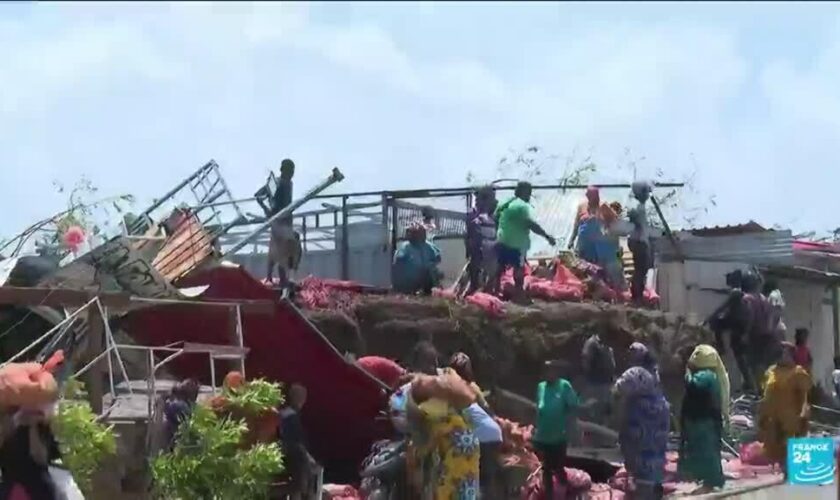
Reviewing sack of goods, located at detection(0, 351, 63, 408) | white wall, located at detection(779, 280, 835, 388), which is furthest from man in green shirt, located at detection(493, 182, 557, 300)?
sack of goods, located at detection(0, 351, 63, 408)

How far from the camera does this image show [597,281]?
1588cm

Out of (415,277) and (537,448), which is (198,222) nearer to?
(415,277)

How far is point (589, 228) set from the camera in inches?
621

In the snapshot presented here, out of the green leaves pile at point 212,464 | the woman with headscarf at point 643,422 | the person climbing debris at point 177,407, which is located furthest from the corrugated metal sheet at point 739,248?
the green leaves pile at point 212,464

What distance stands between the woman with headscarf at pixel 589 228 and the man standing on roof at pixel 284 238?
3.87 metres

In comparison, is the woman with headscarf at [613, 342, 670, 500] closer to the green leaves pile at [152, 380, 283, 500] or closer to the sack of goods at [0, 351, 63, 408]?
the green leaves pile at [152, 380, 283, 500]

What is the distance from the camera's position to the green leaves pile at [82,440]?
8.18 meters

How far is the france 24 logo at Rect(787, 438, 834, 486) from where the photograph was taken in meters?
11.6

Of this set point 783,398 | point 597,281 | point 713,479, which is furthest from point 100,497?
point 597,281

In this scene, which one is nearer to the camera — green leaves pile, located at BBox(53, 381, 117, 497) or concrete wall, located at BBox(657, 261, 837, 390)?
green leaves pile, located at BBox(53, 381, 117, 497)

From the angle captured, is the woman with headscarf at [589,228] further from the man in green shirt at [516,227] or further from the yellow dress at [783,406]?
the yellow dress at [783,406]

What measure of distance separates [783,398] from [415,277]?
164 inches

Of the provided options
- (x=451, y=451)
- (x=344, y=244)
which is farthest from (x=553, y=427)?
(x=344, y=244)

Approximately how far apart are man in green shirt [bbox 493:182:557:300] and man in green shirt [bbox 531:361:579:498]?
3.64m
